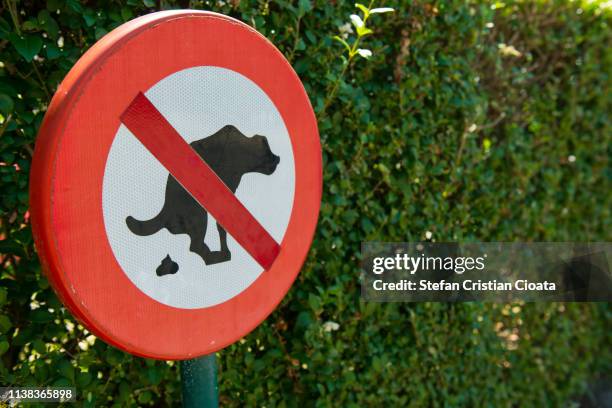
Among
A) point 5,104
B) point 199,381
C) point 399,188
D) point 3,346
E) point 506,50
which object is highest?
point 506,50

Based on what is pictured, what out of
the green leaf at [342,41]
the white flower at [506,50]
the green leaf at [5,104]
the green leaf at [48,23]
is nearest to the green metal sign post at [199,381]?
the green leaf at [5,104]

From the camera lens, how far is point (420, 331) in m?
2.86

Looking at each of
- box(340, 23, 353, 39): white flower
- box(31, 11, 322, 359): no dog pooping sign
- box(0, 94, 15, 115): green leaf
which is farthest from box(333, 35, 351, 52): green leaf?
box(0, 94, 15, 115): green leaf

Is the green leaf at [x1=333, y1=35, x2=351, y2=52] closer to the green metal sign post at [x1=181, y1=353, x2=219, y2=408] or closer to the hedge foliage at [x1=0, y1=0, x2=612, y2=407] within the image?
the hedge foliage at [x1=0, y1=0, x2=612, y2=407]

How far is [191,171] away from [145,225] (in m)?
0.14

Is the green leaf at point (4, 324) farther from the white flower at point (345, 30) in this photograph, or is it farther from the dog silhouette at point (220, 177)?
the white flower at point (345, 30)

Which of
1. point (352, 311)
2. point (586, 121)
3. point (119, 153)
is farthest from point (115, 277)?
point (586, 121)

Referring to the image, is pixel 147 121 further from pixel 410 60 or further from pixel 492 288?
pixel 492 288

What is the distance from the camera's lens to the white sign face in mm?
1324

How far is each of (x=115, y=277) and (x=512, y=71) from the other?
8.80ft

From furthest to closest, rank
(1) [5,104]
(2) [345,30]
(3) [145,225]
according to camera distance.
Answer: (2) [345,30]
(1) [5,104]
(3) [145,225]

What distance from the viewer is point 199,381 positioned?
1.68 metres

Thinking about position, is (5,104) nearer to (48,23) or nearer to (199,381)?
(48,23)

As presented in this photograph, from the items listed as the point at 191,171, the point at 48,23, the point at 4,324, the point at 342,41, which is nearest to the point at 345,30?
the point at 342,41
